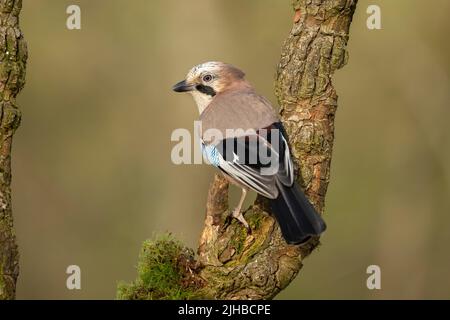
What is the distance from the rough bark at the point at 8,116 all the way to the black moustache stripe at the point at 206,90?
198 centimetres

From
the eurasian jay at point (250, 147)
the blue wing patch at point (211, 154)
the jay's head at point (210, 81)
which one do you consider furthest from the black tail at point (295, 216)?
the jay's head at point (210, 81)

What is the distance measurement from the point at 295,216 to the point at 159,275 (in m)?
0.96

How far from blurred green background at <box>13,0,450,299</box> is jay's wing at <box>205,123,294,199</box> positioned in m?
4.74

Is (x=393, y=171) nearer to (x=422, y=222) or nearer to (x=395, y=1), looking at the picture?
(x=422, y=222)

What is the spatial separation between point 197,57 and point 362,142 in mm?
2749

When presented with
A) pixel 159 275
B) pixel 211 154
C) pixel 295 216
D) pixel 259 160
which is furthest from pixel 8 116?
pixel 295 216

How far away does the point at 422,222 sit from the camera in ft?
35.6

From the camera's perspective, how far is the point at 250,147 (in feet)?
19.5

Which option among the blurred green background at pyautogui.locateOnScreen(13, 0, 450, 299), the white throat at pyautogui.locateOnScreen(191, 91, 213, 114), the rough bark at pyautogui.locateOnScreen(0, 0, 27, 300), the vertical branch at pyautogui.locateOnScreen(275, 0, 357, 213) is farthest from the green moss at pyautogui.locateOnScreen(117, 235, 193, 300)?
the blurred green background at pyautogui.locateOnScreen(13, 0, 450, 299)

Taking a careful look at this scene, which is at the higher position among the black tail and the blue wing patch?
the blue wing patch

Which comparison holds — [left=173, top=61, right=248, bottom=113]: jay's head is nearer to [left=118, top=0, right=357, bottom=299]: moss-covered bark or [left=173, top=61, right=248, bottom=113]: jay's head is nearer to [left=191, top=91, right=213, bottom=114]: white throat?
[left=191, top=91, right=213, bottom=114]: white throat

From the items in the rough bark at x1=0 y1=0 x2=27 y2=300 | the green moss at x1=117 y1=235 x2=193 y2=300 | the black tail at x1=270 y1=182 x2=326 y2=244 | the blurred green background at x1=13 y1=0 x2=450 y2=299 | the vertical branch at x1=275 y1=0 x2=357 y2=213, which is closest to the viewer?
the rough bark at x1=0 y1=0 x2=27 y2=300

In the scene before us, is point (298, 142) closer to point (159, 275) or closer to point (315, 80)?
point (315, 80)

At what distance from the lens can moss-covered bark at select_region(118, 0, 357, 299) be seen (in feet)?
18.4
